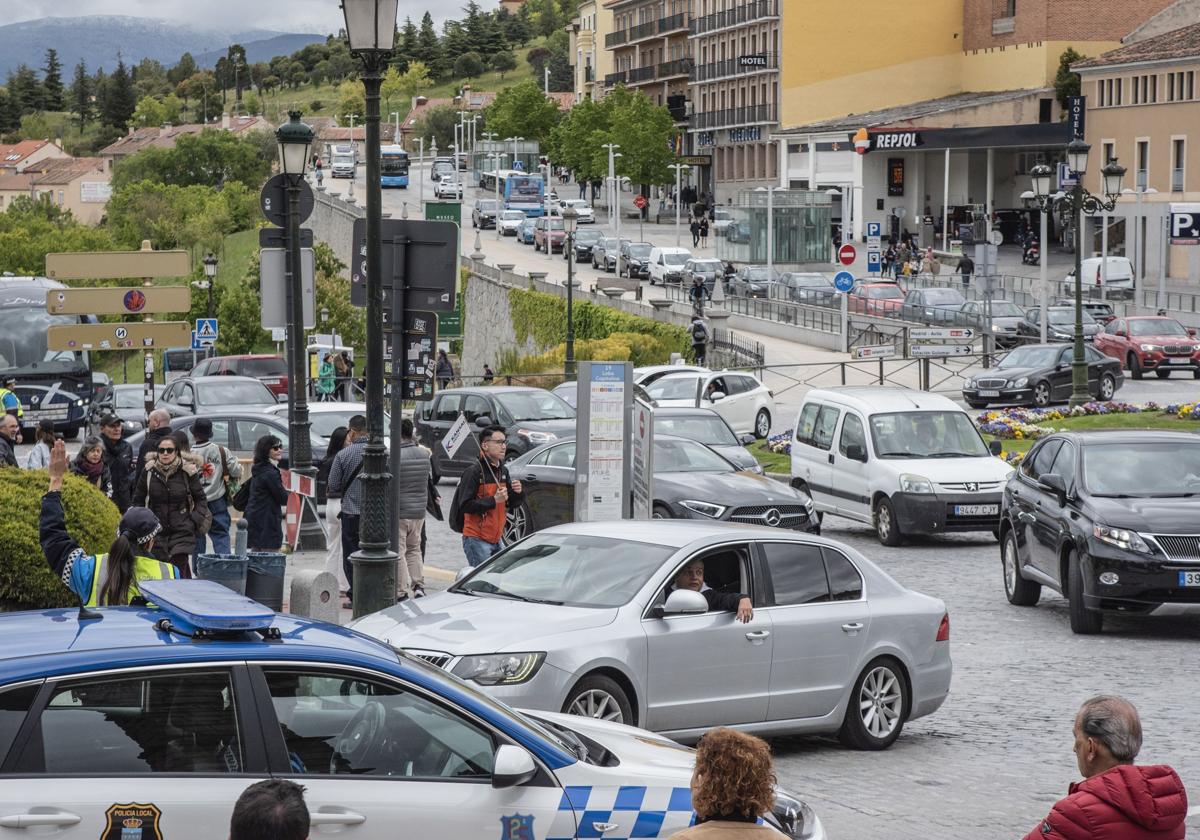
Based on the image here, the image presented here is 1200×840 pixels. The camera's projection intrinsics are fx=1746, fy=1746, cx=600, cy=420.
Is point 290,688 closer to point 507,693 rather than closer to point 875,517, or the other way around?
point 507,693

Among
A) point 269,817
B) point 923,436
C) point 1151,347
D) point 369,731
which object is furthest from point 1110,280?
point 269,817

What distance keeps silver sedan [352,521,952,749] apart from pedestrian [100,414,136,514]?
8257 mm

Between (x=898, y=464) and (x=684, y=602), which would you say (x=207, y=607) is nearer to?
(x=684, y=602)

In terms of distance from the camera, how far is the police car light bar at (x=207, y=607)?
5.68 meters

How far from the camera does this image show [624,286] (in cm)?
7338

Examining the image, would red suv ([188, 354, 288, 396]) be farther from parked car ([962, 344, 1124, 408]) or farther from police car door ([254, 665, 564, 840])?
police car door ([254, 665, 564, 840])

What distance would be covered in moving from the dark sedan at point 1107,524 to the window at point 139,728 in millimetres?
10252

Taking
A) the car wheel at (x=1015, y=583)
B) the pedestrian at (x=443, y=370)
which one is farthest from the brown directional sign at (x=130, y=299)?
the pedestrian at (x=443, y=370)

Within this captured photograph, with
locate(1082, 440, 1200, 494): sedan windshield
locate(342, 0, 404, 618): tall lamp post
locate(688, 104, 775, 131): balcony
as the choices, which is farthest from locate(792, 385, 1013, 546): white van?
locate(688, 104, 775, 131): balcony

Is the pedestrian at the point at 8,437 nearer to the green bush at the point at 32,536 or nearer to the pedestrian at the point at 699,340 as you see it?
the green bush at the point at 32,536

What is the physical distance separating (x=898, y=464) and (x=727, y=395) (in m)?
14.6

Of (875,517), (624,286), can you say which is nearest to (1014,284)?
(624,286)

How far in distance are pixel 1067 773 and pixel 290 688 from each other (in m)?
6.19

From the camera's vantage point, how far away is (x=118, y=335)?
25.9 meters
